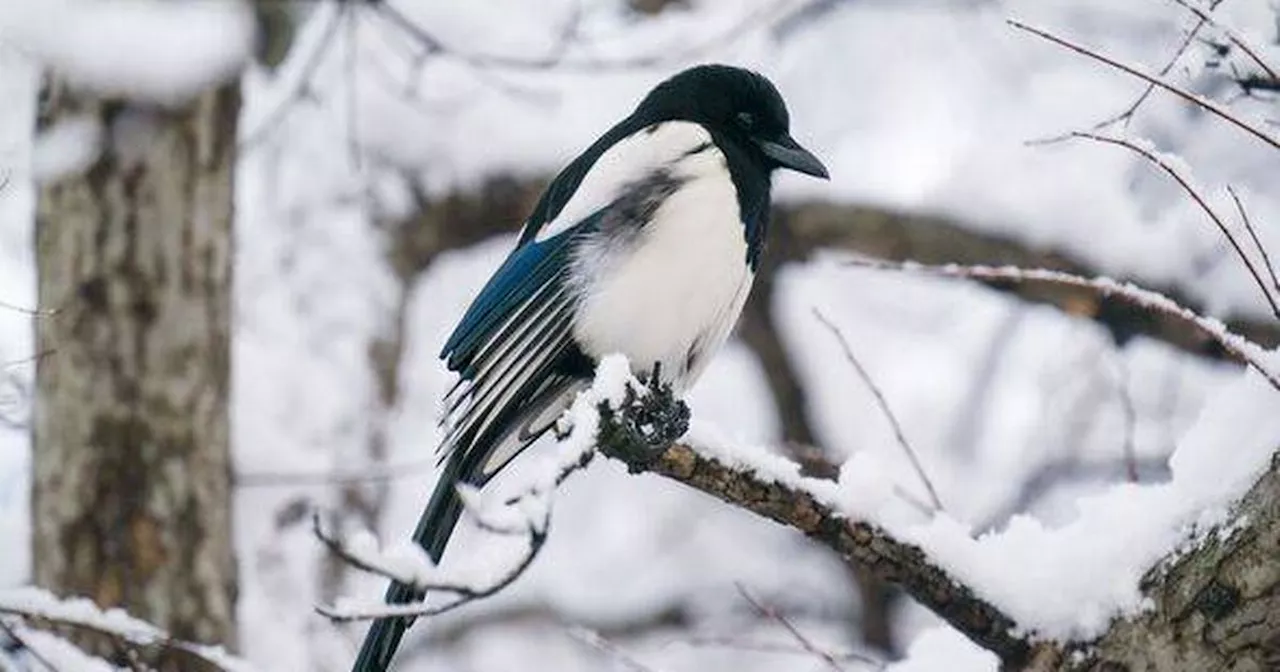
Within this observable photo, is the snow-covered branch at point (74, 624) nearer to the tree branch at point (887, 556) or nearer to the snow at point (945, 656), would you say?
the tree branch at point (887, 556)

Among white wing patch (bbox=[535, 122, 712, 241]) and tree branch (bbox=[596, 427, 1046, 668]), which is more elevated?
white wing patch (bbox=[535, 122, 712, 241])

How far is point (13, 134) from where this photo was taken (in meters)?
3.59

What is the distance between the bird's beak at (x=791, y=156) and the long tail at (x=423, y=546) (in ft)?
2.54

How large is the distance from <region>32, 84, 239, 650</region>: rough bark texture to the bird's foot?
1.46m

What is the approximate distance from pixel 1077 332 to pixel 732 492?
4209mm

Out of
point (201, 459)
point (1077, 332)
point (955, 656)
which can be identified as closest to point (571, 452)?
point (955, 656)

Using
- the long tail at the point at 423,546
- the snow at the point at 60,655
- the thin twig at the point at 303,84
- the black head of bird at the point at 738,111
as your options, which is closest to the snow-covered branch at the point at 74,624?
the snow at the point at 60,655

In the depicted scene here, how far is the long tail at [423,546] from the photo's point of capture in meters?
2.35

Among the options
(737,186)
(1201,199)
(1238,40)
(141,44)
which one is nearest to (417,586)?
(1201,199)

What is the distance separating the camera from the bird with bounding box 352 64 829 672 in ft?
9.13

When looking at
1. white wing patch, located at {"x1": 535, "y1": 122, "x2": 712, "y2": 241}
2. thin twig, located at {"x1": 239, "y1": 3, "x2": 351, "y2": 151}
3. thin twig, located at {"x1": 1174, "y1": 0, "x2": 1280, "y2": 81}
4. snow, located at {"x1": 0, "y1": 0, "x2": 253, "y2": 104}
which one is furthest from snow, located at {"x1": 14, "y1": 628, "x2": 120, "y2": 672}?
thin twig, located at {"x1": 239, "y1": 3, "x2": 351, "y2": 151}

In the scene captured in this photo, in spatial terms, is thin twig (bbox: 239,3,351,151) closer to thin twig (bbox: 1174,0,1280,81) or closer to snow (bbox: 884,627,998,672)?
snow (bbox: 884,627,998,672)

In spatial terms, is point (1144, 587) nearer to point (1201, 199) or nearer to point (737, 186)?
point (1201, 199)

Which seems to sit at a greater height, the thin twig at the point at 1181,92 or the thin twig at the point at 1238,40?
the thin twig at the point at 1238,40
